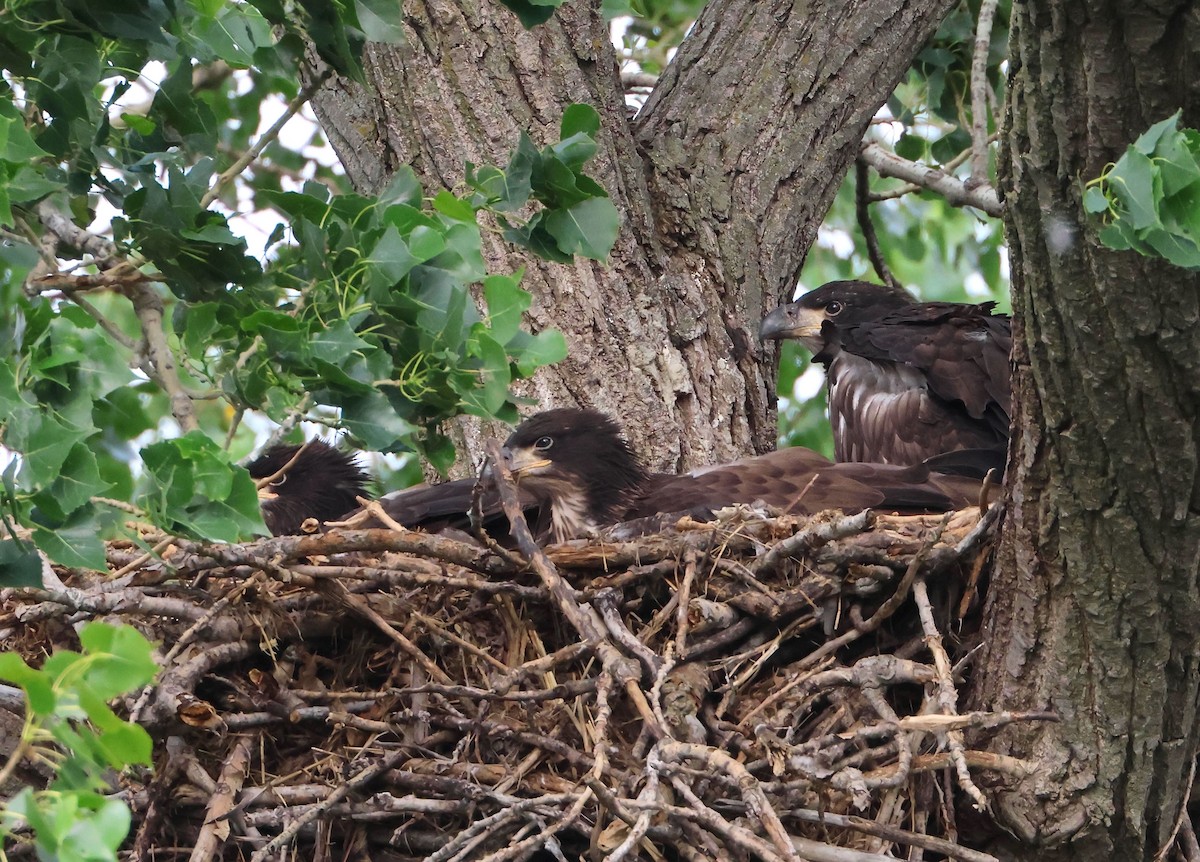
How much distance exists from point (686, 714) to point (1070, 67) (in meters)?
1.80

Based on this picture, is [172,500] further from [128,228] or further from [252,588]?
[252,588]

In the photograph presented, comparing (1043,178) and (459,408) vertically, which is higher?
(1043,178)

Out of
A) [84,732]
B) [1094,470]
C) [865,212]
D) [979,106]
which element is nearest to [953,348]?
[979,106]

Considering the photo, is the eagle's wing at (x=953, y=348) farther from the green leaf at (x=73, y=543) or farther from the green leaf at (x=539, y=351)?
the green leaf at (x=73, y=543)

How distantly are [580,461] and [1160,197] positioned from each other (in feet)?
10.7

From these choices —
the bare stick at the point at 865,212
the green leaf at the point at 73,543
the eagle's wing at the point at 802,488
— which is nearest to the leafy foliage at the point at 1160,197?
the green leaf at the point at 73,543

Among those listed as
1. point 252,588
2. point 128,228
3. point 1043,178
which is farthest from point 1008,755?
point 128,228

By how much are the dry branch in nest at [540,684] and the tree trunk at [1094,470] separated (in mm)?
194

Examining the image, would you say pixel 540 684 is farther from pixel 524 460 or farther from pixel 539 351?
pixel 524 460

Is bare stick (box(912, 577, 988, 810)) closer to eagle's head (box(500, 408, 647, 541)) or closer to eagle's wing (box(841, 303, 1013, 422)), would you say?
Answer: eagle's head (box(500, 408, 647, 541))

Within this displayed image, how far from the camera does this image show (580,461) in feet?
17.3

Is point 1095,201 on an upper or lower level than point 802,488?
upper

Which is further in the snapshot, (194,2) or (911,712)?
(911,712)

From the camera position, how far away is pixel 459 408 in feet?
10.8
